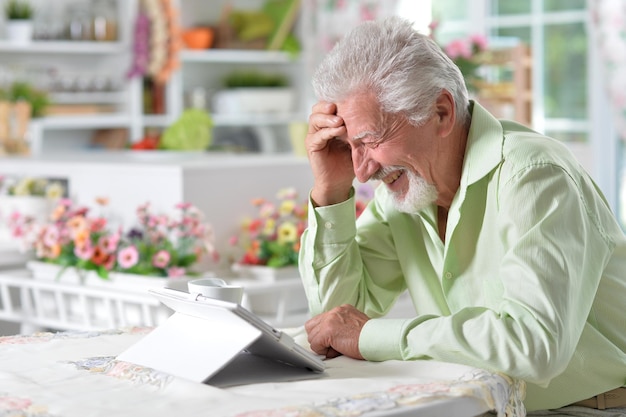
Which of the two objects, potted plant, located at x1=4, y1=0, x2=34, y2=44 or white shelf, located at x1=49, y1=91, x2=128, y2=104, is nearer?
potted plant, located at x1=4, y1=0, x2=34, y2=44

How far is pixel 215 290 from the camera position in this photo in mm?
1440

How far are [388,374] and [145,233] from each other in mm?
1643

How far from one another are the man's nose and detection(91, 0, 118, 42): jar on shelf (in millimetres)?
4824

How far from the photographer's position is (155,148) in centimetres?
379

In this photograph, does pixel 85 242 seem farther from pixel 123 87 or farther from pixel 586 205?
pixel 123 87

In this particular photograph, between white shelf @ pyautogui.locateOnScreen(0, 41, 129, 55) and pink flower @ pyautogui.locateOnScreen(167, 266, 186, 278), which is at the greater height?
white shelf @ pyautogui.locateOnScreen(0, 41, 129, 55)

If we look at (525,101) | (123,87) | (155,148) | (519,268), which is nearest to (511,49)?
(525,101)

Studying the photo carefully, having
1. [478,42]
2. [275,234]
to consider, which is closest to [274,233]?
[275,234]

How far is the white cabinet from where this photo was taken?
599 centimetres

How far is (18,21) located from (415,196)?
4578 millimetres

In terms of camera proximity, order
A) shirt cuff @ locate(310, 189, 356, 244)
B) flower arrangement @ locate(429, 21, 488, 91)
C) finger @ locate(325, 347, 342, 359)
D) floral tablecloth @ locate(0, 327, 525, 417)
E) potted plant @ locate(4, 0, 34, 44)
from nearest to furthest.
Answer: floral tablecloth @ locate(0, 327, 525, 417) → finger @ locate(325, 347, 342, 359) → shirt cuff @ locate(310, 189, 356, 244) → flower arrangement @ locate(429, 21, 488, 91) → potted plant @ locate(4, 0, 34, 44)

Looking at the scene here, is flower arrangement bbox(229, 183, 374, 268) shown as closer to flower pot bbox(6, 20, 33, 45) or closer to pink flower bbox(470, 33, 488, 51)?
pink flower bbox(470, 33, 488, 51)

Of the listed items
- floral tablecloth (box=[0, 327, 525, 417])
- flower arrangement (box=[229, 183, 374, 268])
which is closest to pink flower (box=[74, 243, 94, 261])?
flower arrangement (box=[229, 183, 374, 268])

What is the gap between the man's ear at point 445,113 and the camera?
1558 mm
